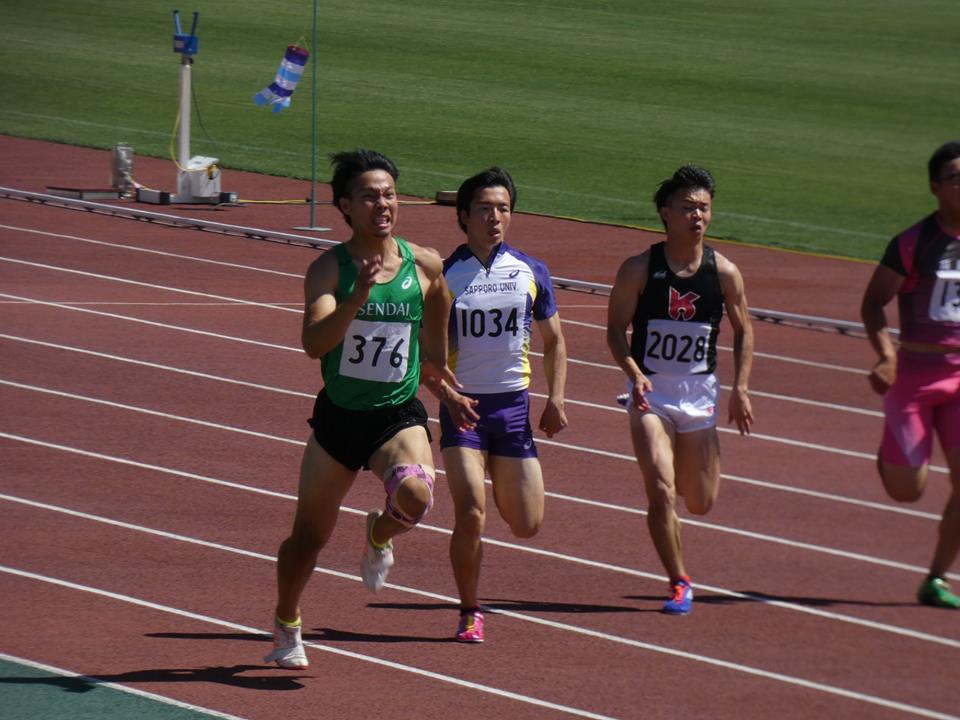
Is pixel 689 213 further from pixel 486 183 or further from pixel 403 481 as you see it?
pixel 403 481

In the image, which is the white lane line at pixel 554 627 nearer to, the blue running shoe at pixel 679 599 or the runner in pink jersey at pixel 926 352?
the blue running shoe at pixel 679 599

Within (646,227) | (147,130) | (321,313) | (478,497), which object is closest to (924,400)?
(478,497)

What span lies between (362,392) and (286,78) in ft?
50.0

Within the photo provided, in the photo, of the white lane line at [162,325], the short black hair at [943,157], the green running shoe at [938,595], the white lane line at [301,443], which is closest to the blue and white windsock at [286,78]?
the white lane line at [162,325]

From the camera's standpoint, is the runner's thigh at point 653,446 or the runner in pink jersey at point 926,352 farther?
the runner's thigh at point 653,446

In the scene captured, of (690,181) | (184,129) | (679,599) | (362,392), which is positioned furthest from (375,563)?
(184,129)

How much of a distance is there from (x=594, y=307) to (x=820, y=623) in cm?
887

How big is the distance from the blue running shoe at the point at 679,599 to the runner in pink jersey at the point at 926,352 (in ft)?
3.47

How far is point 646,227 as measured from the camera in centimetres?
2331

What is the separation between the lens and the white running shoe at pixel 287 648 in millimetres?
6816

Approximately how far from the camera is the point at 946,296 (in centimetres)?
781

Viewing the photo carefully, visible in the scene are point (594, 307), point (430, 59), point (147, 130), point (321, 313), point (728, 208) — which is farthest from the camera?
point (430, 59)

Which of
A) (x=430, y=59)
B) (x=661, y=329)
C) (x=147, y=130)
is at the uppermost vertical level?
(x=430, y=59)

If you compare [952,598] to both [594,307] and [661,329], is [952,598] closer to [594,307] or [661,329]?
[661,329]
